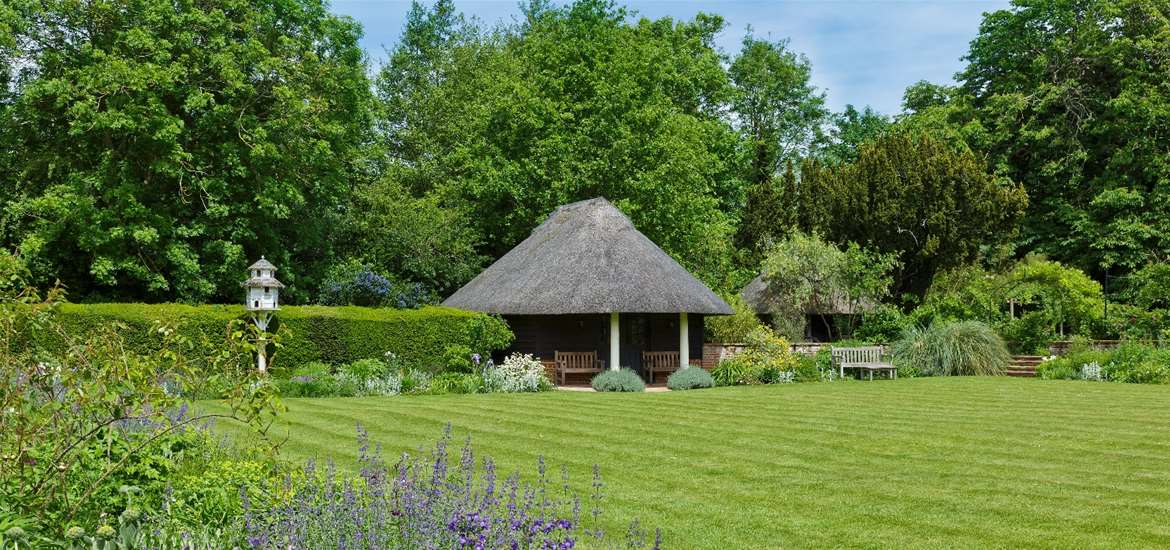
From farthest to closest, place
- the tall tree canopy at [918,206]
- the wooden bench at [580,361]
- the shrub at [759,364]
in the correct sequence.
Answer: the tall tree canopy at [918,206] < the wooden bench at [580,361] < the shrub at [759,364]

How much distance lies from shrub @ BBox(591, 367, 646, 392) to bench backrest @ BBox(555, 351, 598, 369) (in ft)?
6.99

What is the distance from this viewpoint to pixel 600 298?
21.6 meters

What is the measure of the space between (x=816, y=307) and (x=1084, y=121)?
539 inches

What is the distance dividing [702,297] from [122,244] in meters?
14.2

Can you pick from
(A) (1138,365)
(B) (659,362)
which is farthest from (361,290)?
(A) (1138,365)

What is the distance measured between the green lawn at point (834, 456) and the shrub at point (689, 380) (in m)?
3.07

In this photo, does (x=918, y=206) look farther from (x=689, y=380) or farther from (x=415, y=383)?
(x=415, y=383)

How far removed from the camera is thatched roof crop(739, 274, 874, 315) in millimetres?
28938

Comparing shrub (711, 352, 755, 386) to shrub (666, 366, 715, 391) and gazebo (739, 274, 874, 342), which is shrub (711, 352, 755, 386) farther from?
gazebo (739, 274, 874, 342)

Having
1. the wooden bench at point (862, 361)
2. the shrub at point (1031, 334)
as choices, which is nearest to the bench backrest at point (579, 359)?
the wooden bench at point (862, 361)

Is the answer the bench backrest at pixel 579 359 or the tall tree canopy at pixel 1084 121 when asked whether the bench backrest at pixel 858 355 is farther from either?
the tall tree canopy at pixel 1084 121

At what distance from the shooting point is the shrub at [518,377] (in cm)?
1938

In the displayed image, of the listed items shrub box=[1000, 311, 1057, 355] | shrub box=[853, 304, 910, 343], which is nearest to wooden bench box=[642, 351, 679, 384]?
shrub box=[853, 304, 910, 343]

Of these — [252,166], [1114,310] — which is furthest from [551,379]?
[1114,310]
